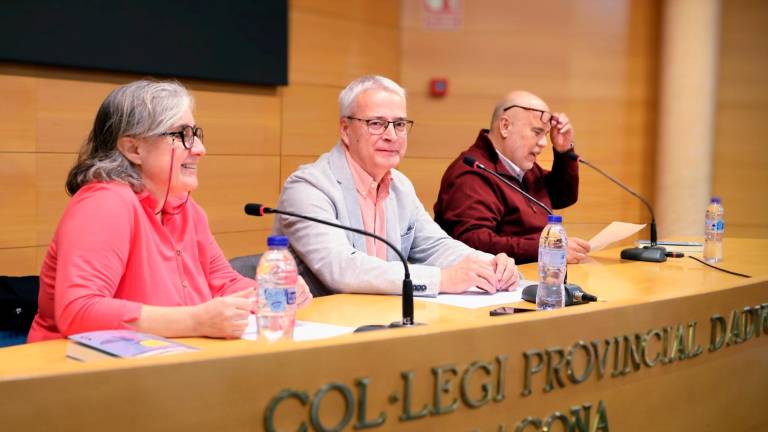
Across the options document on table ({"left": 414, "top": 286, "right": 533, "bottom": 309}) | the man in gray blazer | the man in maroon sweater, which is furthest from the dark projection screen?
document on table ({"left": 414, "top": 286, "right": 533, "bottom": 309})

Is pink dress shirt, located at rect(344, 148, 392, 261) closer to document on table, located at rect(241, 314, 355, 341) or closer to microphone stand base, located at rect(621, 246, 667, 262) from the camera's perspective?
document on table, located at rect(241, 314, 355, 341)

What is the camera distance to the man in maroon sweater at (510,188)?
3541 millimetres

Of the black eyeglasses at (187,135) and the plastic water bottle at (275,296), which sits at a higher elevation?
the black eyeglasses at (187,135)

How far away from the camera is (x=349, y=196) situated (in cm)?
293

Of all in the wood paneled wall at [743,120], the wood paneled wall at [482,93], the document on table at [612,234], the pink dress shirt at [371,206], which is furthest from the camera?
the wood paneled wall at [743,120]

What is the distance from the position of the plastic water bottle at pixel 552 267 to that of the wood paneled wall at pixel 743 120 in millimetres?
4055

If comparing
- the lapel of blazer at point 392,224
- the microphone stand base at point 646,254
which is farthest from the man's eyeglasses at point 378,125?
the microphone stand base at point 646,254

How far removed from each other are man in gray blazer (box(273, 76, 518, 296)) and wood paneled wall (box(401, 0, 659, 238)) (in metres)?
2.73

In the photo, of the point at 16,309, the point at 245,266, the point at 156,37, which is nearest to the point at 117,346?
the point at 16,309

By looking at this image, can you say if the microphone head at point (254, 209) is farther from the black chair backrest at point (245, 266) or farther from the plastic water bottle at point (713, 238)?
the plastic water bottle at point (713, 238)

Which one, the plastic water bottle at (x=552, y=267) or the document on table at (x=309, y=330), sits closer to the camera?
the document on table at (x=309, y=330)

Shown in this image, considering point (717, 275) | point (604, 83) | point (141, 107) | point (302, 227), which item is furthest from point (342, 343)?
point (604, 83)

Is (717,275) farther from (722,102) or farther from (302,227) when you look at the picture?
(722,102)

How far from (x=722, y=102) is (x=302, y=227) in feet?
14.7
